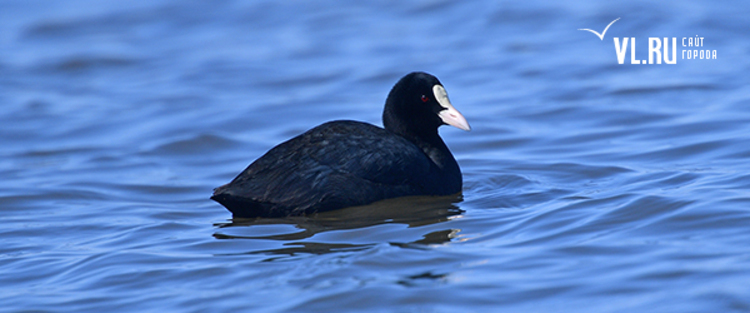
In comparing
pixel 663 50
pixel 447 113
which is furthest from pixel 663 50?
pixel 447 113

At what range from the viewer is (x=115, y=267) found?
5.17m

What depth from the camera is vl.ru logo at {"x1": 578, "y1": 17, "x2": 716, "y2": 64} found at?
1212cm

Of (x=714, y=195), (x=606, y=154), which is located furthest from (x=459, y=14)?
(x=714, y=195)

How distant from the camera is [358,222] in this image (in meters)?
5.83

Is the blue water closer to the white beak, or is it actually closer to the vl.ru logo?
the vl.ru logo

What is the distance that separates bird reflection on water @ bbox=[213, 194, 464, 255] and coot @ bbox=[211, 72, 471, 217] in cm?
6

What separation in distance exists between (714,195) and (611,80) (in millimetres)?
5613

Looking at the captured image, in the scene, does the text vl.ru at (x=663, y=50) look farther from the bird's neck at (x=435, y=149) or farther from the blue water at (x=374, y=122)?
the bird's neck at (x=435, y=149)

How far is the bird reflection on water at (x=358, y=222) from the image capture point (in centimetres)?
523

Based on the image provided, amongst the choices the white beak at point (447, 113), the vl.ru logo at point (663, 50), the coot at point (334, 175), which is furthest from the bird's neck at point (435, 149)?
the vl.ru logo at point (663, 50)

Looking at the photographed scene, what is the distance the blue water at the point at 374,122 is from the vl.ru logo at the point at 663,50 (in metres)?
0.19

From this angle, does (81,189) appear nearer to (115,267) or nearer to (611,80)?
(115,267)

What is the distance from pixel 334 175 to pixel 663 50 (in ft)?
25.9

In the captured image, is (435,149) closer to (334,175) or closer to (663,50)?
(334,175)
